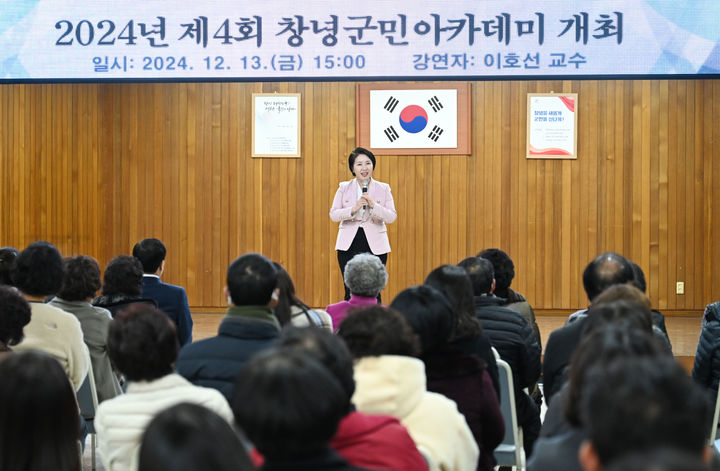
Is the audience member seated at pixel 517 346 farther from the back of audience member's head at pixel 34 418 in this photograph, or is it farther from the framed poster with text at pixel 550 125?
the framed poster with text at pixel 550 125

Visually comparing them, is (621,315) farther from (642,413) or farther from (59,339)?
(59,339)

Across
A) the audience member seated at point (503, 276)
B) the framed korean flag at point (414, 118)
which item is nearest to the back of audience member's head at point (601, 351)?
the audience member seated at point (503, 276)

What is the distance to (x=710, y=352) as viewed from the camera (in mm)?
3445

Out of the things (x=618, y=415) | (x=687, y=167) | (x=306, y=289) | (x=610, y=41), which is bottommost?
(x=306, y=289)

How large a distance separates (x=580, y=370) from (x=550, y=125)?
6628 mm

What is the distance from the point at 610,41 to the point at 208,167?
451 centimetres

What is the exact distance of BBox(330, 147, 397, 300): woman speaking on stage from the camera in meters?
5.79

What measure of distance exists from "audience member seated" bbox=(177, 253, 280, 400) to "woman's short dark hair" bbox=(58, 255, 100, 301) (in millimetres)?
972

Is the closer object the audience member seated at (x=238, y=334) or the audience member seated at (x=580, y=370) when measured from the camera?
the audience member seated at (x=580, y=370)

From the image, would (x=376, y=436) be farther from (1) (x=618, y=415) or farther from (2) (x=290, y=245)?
(2) (x=290, y=245)

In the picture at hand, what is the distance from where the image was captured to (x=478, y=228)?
26.7ft

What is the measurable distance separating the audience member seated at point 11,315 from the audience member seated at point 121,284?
3.62ft

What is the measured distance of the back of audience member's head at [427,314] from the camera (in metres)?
2.47

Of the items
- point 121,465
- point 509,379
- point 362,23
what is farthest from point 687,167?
point 121,465
